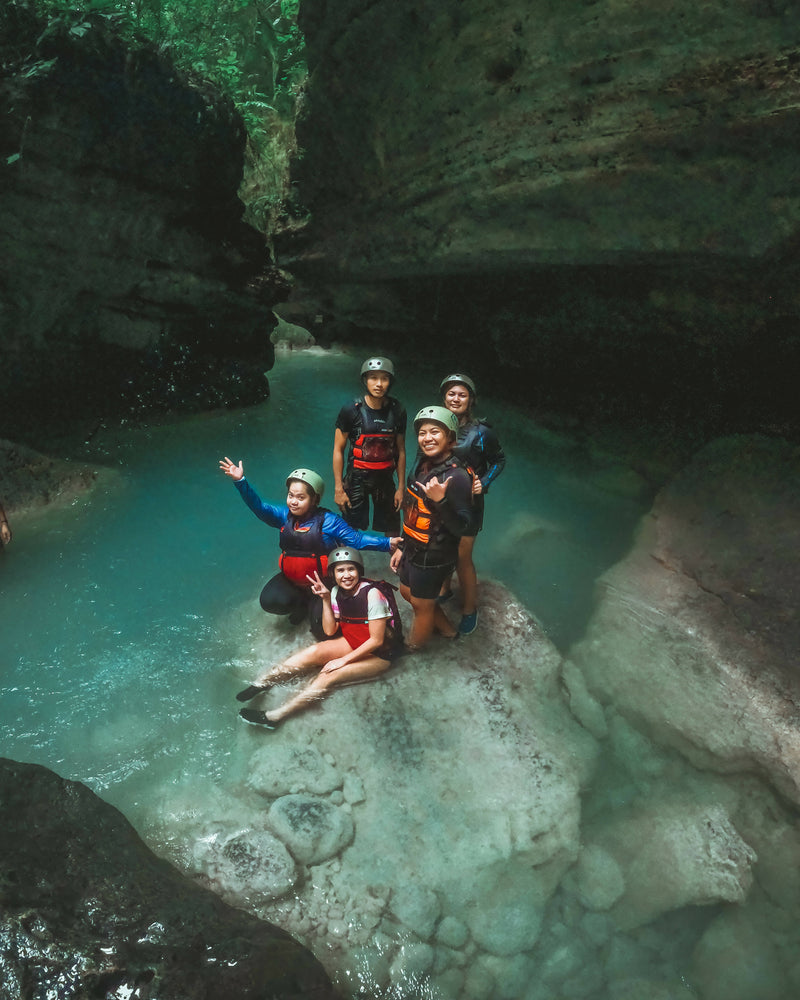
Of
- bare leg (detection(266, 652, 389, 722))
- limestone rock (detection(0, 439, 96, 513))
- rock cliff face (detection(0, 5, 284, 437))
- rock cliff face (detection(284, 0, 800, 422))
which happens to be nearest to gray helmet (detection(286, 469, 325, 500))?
bare leg (detection(266, 652, 389, 722))

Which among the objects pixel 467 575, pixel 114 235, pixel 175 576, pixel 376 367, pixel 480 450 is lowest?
pixel 175 576

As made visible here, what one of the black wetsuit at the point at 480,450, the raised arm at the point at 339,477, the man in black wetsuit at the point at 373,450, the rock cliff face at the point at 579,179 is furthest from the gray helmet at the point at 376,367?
the rock cliff face at the point at 579,179

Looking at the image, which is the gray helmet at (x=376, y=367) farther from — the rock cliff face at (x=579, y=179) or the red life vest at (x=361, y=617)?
the rock cliff face at (x=579, y=179)

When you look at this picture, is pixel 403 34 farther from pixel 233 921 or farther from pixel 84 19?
pixel 233 921

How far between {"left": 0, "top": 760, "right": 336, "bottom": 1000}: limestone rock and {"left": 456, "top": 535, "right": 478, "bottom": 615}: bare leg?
231 centimetres

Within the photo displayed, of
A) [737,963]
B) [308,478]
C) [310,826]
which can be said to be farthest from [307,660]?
[737,963]

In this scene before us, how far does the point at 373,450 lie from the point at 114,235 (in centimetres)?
473

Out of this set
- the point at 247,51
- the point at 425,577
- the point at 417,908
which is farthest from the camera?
the point at 247,51

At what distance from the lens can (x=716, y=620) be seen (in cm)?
512

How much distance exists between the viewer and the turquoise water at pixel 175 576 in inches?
156

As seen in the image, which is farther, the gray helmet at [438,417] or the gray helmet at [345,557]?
the gray helmet at [345,557]

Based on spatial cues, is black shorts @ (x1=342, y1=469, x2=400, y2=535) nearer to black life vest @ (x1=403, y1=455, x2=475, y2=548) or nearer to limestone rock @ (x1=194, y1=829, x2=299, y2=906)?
black life vest @ (x1=403, y1=455, x2=475, y2=548)

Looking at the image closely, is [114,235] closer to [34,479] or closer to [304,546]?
[34,479]

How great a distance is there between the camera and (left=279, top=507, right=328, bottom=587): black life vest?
4.45 meters
